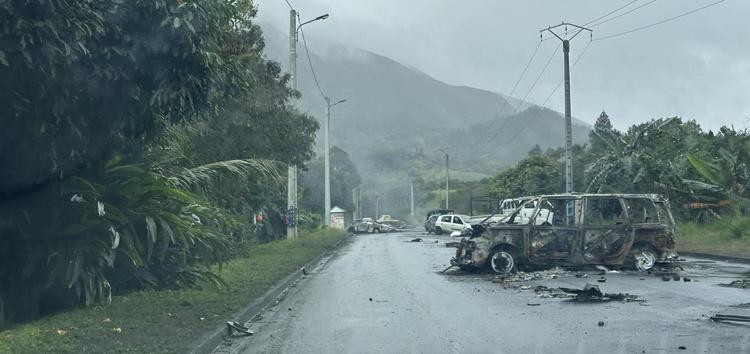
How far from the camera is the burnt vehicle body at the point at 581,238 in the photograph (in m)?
18.8

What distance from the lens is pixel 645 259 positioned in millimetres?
19000

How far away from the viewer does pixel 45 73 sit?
846cm

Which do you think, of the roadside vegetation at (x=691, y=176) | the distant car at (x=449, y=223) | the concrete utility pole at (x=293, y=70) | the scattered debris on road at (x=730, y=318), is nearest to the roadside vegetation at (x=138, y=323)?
the scattered debris on road at (x=730, y=318)

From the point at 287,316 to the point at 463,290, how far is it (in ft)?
14.4

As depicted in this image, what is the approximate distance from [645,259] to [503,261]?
3188 millimetres

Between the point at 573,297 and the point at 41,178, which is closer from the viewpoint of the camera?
the point at 41,178

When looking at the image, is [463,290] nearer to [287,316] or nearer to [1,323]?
[287,316]

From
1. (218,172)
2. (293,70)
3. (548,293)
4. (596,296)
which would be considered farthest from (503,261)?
(293,70)

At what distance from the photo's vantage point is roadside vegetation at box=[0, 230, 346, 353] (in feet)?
28.8

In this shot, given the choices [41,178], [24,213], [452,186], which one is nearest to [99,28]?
[41,178]

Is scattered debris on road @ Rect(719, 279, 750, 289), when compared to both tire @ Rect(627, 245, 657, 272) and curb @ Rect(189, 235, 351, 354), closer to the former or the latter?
tire @ Rect(627, 245, 657, 272)

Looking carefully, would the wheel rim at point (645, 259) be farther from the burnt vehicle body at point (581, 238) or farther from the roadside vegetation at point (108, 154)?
the roadside vegetation at point (108, 154)

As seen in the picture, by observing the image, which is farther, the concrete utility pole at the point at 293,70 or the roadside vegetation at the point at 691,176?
the concrete utility pole at the point at 293,70

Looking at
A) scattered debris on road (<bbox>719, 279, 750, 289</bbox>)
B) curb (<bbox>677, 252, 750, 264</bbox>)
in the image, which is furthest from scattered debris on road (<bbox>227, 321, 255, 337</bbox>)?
curb (<bbox>677, 252, 750, 264</bbox>)
